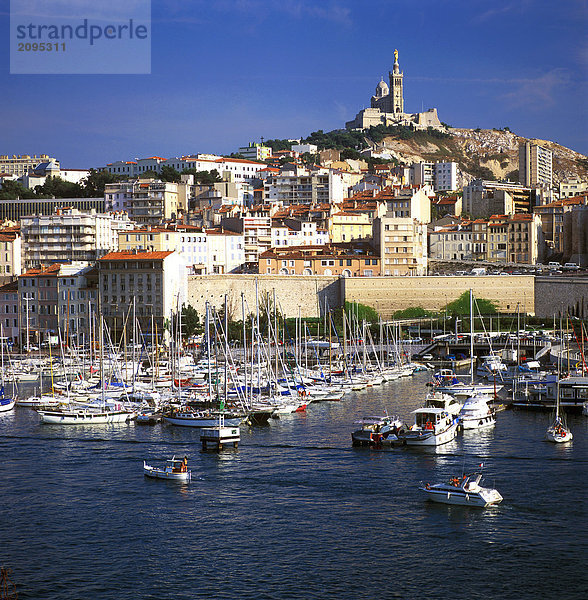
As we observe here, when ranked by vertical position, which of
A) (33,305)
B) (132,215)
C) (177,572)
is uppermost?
(132,215)

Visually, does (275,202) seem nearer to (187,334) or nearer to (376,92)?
(187,334)

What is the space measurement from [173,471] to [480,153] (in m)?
92.9

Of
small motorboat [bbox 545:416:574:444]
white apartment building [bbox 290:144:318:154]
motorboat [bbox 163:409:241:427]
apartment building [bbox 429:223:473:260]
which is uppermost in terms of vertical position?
white apartment building [bbox 290:144:318:154]

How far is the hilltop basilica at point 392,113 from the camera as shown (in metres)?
113

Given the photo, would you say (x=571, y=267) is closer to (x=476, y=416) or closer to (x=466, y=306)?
(x=466, y=306)

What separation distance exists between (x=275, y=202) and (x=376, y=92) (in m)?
55.0

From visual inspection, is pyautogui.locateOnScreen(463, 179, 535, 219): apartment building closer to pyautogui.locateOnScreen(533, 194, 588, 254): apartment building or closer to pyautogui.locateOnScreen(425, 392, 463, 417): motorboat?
pyautogui.locateOnScreen(533, 194, 588, 254): apartment building

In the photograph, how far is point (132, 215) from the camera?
2596 inches

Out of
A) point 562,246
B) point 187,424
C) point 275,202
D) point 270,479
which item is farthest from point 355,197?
point 270,479

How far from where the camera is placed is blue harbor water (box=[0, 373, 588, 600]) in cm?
1512

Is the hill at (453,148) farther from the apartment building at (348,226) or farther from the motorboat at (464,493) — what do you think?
the motorboat at (464,493)

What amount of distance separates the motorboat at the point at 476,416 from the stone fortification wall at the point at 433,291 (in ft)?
73.5

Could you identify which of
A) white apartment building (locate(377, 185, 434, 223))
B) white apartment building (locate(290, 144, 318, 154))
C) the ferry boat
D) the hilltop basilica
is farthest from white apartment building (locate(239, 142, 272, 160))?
the ferry boat

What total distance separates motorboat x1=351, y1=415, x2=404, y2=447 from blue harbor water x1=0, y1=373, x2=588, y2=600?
31 cm
